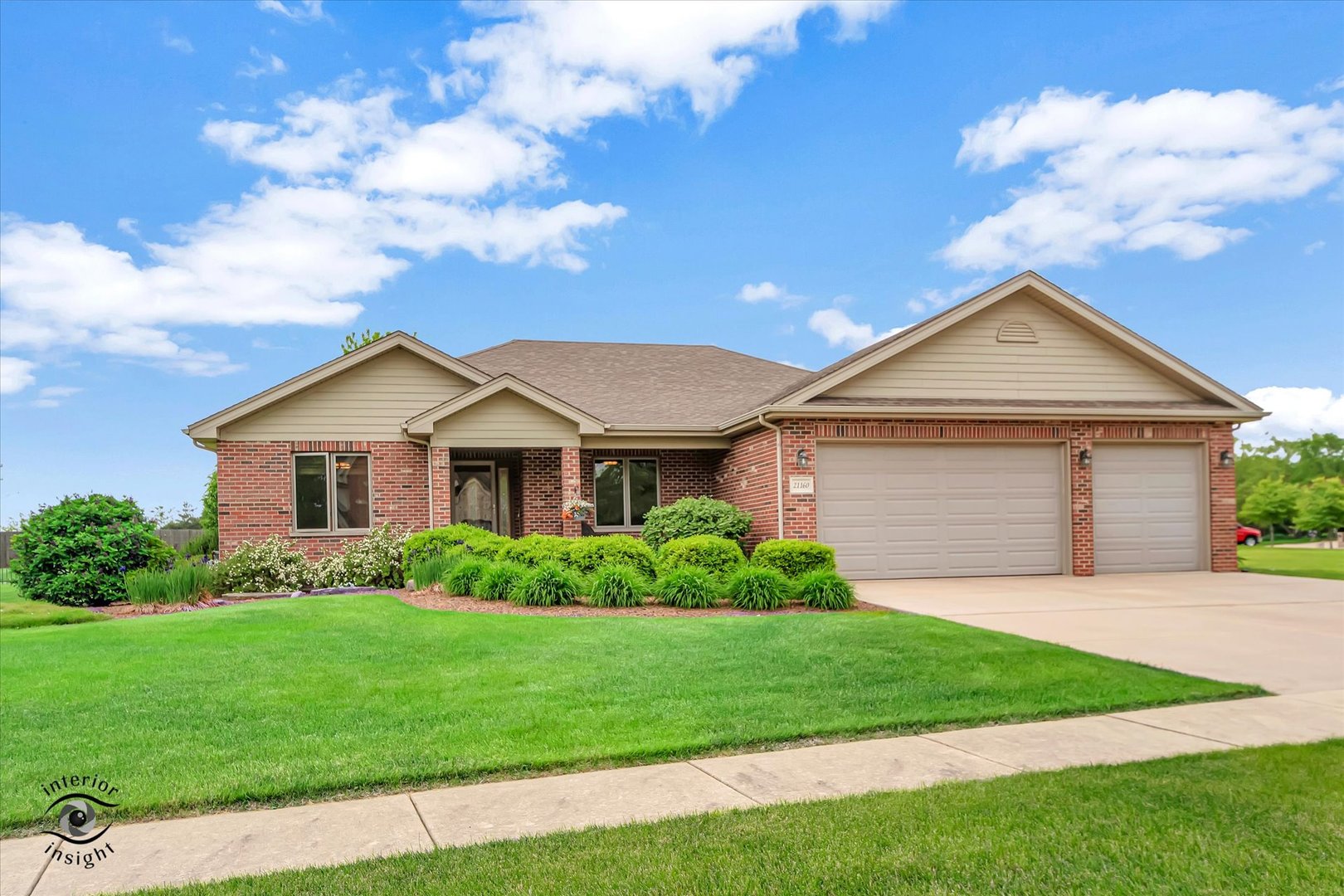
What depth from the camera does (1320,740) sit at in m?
6.08

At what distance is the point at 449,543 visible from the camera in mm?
16141

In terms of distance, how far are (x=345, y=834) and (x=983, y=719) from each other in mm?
4442

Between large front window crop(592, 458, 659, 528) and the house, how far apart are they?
1.03 ft

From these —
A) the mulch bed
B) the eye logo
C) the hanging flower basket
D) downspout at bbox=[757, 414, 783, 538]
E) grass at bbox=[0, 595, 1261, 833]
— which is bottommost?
the mulch bed

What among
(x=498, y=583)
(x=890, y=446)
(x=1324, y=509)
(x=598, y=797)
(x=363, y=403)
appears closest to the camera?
(x=598, y=797)

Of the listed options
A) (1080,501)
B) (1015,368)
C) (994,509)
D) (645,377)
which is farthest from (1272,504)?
(645,377)

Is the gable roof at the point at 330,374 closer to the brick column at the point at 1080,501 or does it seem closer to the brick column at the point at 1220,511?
the brick column at the point at 1080,501

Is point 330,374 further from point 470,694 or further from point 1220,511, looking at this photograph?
point 1220,511

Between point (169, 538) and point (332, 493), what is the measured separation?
13780 millimetres

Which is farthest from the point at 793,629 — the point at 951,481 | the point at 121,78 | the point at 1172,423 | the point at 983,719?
the point at 121,78

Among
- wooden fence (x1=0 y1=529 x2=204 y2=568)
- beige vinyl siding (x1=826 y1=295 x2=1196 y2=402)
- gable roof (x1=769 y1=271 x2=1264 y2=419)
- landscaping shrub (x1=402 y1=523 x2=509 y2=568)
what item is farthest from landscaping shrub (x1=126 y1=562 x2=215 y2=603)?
wooden fence (x1=0 y1=529 x2=204 y2=568)

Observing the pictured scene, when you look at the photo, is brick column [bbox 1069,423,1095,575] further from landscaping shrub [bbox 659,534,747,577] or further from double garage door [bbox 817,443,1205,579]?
landscaping shrub [bbox 659,534,747,577]

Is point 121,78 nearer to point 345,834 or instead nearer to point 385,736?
point 385,736

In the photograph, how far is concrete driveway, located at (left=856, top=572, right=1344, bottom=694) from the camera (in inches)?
347
